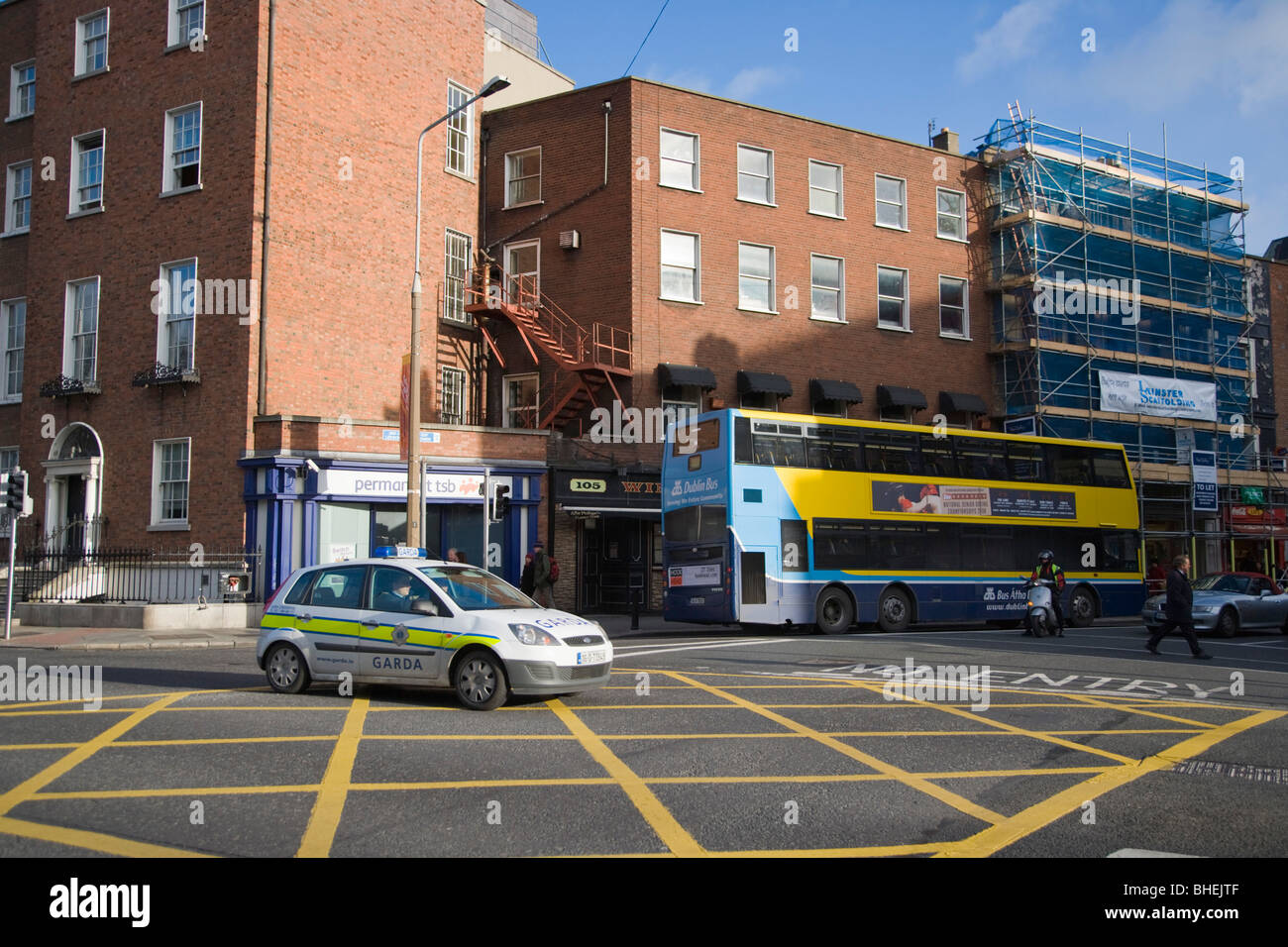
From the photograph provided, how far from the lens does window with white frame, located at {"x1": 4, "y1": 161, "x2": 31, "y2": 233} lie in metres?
29.2

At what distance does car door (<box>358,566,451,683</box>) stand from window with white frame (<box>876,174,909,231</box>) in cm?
2490

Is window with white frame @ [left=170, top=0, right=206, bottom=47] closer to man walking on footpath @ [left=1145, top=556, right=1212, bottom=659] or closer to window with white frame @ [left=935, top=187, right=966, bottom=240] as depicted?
window with white frame @ [left=935, top=187, right=966, bottom=240]

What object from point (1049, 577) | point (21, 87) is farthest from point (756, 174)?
point (21, 87)

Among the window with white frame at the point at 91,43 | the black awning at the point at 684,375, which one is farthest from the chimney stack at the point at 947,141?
the window with white frame at the point at 91,43

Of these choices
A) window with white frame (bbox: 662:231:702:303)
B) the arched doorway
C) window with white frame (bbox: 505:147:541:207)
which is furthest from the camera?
window with white frame (bbox: 505:147:541:207)

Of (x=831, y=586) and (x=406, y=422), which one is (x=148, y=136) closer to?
(x=406, y=422)

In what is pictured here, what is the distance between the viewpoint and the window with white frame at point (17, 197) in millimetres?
29188

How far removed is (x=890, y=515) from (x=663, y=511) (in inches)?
188

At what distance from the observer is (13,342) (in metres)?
29.0

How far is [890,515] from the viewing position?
2192 centimetres

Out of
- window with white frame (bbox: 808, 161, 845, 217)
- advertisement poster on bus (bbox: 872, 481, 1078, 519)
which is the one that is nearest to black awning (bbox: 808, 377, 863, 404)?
window with white frame (bbox: 808, 161, 845, 217)
